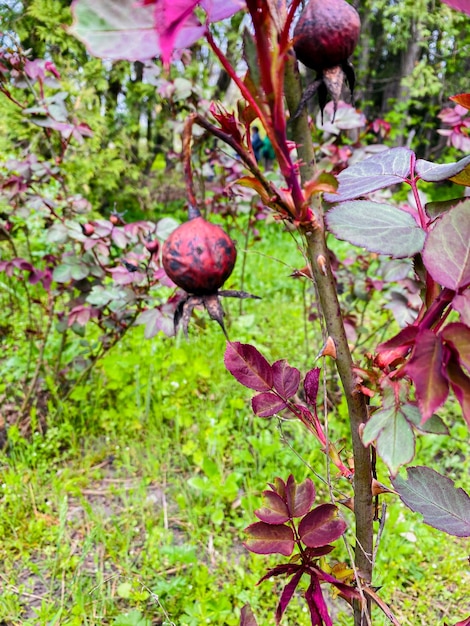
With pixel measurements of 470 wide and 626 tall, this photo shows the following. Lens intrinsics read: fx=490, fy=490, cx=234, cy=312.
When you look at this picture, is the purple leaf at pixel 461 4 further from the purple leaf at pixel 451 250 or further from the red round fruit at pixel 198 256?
the red round fruit at pixel 198 256

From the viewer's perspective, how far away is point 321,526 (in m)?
0.54

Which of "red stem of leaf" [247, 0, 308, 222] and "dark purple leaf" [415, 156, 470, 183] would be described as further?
"dark purple leaf" [415, 156, 470, 183]

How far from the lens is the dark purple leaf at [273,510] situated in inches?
22.1

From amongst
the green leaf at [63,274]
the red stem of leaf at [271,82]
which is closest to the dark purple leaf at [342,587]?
the red stem of leaf at [271,82]

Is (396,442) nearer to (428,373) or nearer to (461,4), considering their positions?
(428,373)

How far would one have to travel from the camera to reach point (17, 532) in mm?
1380

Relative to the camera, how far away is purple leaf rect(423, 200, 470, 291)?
13.5 inches

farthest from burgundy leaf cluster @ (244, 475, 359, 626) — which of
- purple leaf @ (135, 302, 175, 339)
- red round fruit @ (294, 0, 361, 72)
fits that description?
purple leaf @ (135, 302, 175, 339)

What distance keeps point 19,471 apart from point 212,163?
1423 millimetres

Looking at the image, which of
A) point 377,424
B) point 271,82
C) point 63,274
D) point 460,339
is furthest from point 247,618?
point 63,274

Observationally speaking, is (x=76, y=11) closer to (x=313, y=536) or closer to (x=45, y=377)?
(x=313, y=536)

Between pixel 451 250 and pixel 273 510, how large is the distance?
368mm

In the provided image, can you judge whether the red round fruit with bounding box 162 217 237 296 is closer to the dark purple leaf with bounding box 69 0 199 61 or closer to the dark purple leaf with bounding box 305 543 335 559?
the dark purple leaf with bounding box 69 0 199 61

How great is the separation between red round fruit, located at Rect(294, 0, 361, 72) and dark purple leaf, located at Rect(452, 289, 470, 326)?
23 centimetres
